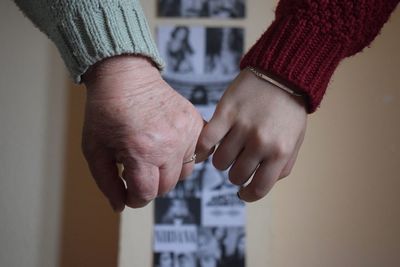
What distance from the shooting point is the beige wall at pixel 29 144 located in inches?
56.8

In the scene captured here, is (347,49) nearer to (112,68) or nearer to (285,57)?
(285,57)

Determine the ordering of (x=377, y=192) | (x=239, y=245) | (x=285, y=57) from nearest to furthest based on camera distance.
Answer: (x=285, y=57) → (x=239, y=245) → (x=377, y=192)

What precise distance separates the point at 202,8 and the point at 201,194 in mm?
603

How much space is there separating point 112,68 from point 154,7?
2.90 feet

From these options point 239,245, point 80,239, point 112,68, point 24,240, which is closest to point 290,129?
point 112,68

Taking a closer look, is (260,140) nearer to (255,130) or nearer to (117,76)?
(255,130)

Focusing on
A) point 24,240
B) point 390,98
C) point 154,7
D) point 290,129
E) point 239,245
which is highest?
point 154,7

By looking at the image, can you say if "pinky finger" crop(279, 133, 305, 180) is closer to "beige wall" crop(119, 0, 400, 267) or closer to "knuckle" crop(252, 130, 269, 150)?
"knuckle" crop(252, 130, 269, 150)

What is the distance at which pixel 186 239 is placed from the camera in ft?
4.25

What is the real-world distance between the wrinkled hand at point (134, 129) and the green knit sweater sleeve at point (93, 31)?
0.02m

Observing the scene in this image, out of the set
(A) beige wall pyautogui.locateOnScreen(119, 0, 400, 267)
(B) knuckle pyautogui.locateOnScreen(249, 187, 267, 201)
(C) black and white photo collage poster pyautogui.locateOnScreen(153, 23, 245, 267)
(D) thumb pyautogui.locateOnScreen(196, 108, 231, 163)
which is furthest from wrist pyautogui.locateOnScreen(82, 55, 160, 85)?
(A) beige wall pyautogui.locateOnScreen(119, 0, 400, 267)

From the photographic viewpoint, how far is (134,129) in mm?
487

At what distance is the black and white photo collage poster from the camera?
129 cm

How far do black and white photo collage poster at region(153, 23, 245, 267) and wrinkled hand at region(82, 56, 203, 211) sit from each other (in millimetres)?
757
